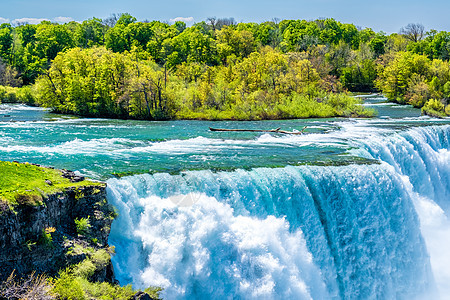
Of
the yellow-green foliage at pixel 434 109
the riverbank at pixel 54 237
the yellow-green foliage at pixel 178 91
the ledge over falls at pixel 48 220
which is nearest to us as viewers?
the riverbank at pixel 54 237

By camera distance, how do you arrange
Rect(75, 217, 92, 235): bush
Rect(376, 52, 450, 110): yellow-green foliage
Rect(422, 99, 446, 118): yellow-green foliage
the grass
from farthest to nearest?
Rect(376, 52, 450, 110): yellow-green foliage
Rect(422, 99, 446, 118): yellow-green foliage
Rect(75, 217, 92, 235): bush
the grass

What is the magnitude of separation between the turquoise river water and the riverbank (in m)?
1.09

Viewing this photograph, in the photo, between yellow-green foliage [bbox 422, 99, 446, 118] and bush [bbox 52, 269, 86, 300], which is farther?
yellow-green foliage [bbox 422, 99, 446, 118]

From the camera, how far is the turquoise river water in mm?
12773

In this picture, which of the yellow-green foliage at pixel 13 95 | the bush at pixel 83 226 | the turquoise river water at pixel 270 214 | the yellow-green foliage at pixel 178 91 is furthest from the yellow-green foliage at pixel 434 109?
the yellow-green foliage at pixel 13 95

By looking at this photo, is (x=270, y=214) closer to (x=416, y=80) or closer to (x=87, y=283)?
(x=87, y=283)

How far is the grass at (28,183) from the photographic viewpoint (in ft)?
30.7

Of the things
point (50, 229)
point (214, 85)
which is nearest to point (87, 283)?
point (50, 229)

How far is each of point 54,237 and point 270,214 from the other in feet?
23.6

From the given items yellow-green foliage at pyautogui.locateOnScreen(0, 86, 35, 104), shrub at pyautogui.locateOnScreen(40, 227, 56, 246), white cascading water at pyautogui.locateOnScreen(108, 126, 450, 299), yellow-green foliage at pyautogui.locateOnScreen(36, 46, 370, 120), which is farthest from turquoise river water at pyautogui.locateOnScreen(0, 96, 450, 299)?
yellow-green foliage at pyautogui.locateOnScreen(0, 86, 35, 104)

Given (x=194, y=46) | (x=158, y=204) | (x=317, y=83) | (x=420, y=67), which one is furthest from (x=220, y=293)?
(x=194, y=46)

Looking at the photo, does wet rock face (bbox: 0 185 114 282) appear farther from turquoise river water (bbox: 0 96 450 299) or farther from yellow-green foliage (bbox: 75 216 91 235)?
turquoise river water (bbox: 0 96 450 299)

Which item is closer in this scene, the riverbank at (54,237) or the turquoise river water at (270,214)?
the riverbank at (54,237)

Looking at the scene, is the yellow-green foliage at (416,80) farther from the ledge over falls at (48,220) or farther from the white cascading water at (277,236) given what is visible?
the ledge over falls at (48,220)
